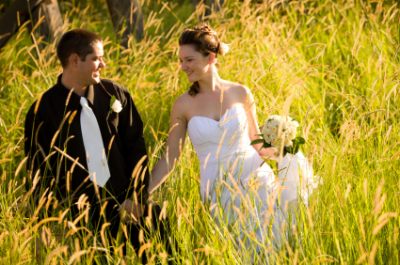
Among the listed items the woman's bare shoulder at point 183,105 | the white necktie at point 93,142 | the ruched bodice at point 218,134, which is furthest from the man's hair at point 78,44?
the ruched bodice at point 218,134

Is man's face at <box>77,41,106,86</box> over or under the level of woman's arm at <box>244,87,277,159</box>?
over

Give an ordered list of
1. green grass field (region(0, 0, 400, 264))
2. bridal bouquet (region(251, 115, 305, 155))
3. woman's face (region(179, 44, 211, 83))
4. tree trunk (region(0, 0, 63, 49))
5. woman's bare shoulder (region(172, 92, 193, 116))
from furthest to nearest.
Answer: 1. tree trunk (region(0, 0, 63, 49))
2. woman's bare shoulder (region(172, 92, 193, 116))
3. woman's face (region(179, 44, 211, 83))
4. bridal bouquet (region(251, 115, 305, 155))
5. green grass field (region(0, 0, 400, 264))

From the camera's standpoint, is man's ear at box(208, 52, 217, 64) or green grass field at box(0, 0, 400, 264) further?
man's ear at box(208, 52, 217, 64)

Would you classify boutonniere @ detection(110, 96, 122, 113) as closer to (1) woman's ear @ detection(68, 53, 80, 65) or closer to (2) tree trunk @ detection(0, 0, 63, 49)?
(1) woman's ear @ detection(68, 53, 80, 65)

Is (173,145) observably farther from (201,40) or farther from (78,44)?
(78,44)

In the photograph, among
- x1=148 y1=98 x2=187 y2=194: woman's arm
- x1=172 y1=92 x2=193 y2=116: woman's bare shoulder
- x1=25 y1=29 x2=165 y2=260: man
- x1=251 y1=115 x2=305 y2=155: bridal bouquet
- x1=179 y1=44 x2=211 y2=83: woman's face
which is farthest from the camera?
x1=172 y1=92 x2=193 y2=116: woman's bare shoulder

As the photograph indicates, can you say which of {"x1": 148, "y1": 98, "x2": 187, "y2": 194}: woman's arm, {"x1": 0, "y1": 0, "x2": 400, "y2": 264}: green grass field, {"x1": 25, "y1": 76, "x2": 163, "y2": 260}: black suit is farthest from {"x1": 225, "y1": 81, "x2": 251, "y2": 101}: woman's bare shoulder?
{"x1": 25, "y1": 76, "x2": 163, "y2": 260}: black suit

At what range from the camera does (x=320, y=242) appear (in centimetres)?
356

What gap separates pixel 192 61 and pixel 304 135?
88cm

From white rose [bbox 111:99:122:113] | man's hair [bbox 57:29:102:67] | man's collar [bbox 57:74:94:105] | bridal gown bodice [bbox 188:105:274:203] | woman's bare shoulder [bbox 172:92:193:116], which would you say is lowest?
bridal gown bodice [bbox 188:105:274:203]

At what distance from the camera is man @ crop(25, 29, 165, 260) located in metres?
4.60

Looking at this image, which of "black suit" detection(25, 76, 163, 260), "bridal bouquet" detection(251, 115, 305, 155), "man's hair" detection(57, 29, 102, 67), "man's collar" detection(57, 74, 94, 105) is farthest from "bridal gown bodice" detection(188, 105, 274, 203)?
"man's hair" detection(57, 29, 102, 67)

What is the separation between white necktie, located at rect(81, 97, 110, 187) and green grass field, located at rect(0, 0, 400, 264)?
0.36m

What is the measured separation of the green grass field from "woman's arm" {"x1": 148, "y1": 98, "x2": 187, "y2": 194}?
7 cm
